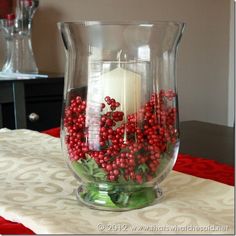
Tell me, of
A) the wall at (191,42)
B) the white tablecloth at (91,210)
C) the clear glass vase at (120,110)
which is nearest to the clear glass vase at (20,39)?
the wall at (191,42)

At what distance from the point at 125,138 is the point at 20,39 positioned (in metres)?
1.64

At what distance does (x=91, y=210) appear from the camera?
55 centimetres

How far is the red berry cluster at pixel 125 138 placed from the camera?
52 centimetres

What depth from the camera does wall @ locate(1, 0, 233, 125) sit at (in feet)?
7.54

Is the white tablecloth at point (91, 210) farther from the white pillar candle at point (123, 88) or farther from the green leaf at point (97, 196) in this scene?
the white pillar candle at point (123, 88)

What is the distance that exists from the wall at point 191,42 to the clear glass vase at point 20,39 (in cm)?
20

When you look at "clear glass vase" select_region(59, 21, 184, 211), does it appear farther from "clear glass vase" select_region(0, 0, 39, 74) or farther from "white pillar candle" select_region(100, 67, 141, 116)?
"clear glass vase" select_region(0, 0, 39, 74)

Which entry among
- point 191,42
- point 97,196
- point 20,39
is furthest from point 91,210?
point 191,42

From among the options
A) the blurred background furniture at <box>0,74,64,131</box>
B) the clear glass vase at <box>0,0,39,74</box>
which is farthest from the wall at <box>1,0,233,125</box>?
the blurred background furniture at <box>0,74,64,131</box>

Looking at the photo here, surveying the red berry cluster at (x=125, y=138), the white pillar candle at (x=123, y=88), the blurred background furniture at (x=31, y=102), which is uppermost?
the white pillar candle at (x=123, y=88)

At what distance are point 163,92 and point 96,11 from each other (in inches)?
76.5

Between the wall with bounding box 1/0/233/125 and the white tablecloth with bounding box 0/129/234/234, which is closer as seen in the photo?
the white tablecloth with bounding box 0/129/234/234

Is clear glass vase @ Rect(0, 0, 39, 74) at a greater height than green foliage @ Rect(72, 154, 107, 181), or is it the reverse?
clear glass vase @ Rect(0, 0, 39, 74)

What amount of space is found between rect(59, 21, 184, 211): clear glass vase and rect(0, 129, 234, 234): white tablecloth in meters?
0.03
